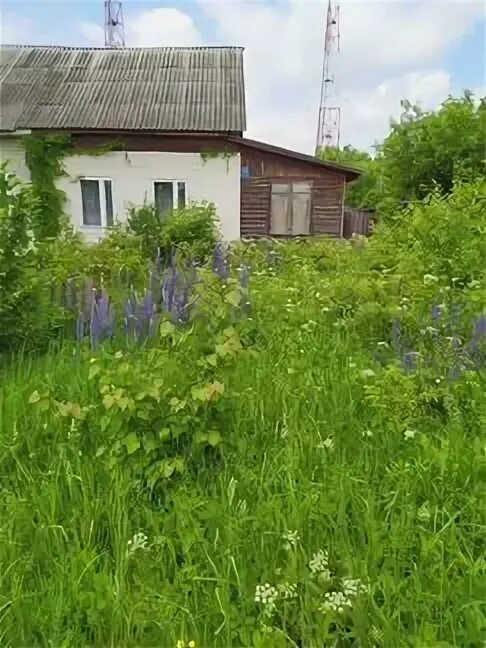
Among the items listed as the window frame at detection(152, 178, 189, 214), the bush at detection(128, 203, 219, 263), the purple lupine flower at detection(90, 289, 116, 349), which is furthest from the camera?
the window frame at detection(152, 178, 189, 214)

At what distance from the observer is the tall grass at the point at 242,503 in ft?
4.90

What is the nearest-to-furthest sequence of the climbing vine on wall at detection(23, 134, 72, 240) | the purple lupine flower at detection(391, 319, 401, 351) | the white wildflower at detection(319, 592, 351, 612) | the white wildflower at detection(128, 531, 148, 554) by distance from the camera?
the white wildflower at detection(319, 592, 351, 612) < the white wildflower at detection(128, 531, 148, 554) < the purple lupine flower at detection(391, 319, 401, 351) < the climbing vine on wall at detection(23, 134, 72, 240)

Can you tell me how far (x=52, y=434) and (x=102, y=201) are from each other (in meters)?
10.9

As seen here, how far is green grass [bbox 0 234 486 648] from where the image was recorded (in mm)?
1493

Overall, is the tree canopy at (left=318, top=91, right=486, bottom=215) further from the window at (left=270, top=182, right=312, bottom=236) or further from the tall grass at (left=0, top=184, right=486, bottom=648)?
the tall grass at (left=0, top=184, right=486, bottom=648)

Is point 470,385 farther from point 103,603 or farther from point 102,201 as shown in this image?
point 102,201

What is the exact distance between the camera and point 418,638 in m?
1.36

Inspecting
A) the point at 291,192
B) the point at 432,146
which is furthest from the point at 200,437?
the point at 291,192

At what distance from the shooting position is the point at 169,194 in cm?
1264

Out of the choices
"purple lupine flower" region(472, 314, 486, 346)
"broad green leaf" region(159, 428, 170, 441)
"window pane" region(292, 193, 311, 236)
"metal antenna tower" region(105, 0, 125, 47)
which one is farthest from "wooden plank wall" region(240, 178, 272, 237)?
"broad green leaf" region(159, 428, 170, 441)

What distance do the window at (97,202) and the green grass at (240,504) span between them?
10.3 meters

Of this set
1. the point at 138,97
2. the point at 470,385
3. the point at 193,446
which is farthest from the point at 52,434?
the point at 138,97

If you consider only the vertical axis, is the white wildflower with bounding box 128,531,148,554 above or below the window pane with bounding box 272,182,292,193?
below

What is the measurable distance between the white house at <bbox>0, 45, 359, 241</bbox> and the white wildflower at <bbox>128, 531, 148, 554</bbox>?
36.4 feet
